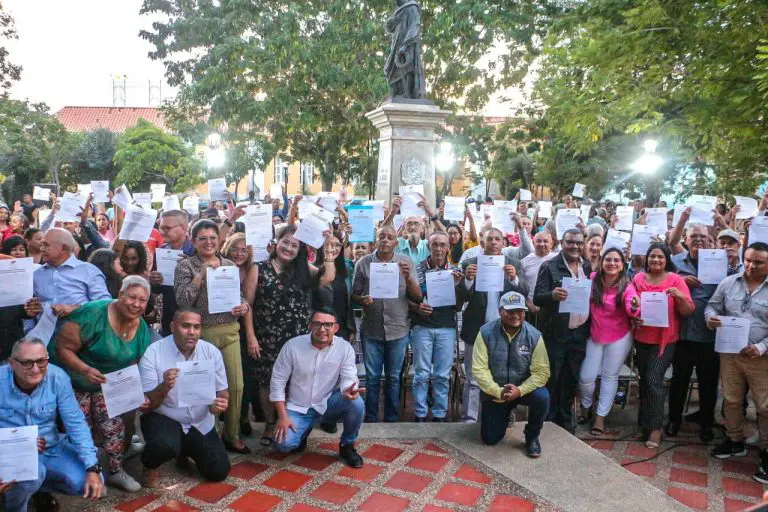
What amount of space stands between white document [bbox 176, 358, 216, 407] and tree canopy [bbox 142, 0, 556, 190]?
40.5 ft

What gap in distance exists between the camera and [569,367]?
5105 millimetres

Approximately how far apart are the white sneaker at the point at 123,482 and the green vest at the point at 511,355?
8.11 feet

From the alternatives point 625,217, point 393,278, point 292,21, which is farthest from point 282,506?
point 292,21

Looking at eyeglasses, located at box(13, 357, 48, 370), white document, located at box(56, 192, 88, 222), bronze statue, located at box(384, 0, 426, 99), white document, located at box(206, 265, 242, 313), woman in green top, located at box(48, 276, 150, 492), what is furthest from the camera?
bronze statue, located at box(384, 0, 426, 99)

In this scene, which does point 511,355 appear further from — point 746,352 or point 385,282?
point 746,352

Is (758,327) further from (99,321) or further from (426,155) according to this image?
(426,155)

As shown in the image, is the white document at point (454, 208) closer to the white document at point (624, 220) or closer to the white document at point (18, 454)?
the white document at point (624, 220)

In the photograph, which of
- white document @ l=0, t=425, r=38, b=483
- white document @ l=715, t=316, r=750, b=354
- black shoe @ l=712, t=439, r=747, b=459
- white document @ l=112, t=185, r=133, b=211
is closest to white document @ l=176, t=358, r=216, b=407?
white document @ l=0, t=425, r=38, b=483

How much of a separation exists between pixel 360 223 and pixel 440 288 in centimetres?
121

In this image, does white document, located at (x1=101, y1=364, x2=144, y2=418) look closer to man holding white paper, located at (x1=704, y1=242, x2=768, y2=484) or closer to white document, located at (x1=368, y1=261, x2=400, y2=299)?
white document, located at (x1=368, y1=261, x2=400, y2=299)

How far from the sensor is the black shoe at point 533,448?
14.5ft

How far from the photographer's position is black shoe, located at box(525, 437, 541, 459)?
4.41 metres

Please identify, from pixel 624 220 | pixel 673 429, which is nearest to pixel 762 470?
pixel 673 429

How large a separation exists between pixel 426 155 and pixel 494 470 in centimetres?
665
